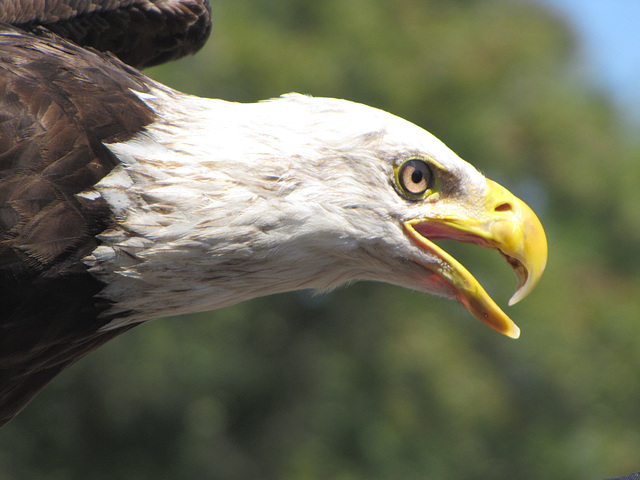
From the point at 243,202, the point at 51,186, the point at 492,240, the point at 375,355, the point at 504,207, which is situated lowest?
the point at 375,355

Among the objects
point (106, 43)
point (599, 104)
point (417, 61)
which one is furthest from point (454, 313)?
point (106, 43)

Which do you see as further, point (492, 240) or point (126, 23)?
point (126, 23)

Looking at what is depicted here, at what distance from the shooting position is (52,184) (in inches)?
82.5

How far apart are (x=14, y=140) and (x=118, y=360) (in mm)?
7822

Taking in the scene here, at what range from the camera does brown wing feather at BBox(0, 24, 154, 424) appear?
207 centimetres

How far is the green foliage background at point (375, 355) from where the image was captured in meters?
10.1

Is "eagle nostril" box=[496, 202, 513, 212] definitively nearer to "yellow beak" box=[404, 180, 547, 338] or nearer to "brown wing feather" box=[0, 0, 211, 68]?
"yellow beak" box=[404, 180, 547, 338]

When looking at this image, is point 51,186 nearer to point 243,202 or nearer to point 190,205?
point 190,205

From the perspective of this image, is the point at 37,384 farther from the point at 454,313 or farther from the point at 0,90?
the point at 454,313

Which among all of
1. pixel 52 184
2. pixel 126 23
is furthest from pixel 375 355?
pixel 52 184

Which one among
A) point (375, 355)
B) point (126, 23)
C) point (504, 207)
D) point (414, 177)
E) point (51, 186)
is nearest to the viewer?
point (51, 186)

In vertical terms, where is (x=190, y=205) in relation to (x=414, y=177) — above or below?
below

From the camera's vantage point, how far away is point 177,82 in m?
9.19

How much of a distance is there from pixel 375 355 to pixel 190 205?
357 inches
